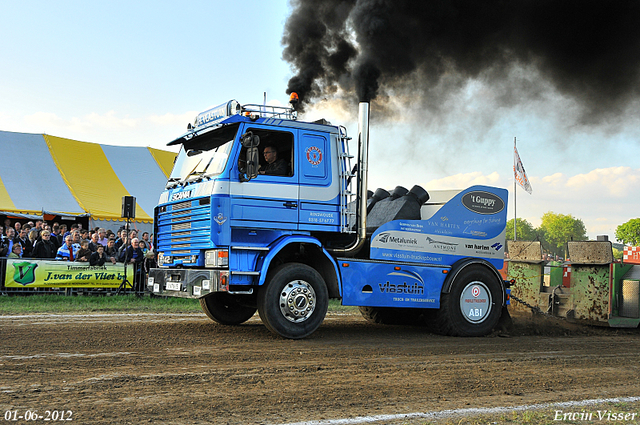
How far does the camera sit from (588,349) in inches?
330

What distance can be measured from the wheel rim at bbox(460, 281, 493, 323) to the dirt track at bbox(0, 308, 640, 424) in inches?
16.6

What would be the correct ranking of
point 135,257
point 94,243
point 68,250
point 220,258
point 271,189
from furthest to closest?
point 94,243, point 135,257, point 68,250, point 271,189, point 220,258

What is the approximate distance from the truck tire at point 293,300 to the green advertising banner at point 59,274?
28.8ft

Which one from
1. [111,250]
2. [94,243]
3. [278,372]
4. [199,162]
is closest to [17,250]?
[94,243]

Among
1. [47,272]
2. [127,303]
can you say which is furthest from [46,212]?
[127,303]

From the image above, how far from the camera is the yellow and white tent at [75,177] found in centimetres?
2091

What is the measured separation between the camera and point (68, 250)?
15602 millimetres

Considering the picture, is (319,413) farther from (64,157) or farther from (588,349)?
(64,157)

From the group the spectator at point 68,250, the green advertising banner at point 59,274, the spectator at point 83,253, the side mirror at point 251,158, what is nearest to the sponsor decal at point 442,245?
the side mirror at point 251,158

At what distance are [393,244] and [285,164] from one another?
2187mm

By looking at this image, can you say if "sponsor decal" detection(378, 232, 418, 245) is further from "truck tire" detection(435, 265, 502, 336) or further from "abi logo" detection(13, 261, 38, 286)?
"abi logo" detection(13, 261, 38, 286)

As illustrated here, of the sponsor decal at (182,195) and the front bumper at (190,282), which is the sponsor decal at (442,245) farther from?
the sponsor decal at (182,195)

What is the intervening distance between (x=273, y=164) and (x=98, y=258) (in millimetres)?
8826

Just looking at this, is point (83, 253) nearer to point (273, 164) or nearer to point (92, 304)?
point (92, 304)
